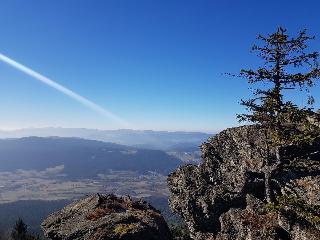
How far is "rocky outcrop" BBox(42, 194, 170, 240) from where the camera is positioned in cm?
3016

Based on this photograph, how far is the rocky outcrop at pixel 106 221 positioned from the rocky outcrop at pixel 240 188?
3685 mm

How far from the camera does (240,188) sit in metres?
33.9

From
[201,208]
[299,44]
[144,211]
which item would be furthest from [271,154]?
[144,211]

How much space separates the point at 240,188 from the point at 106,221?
12037 mm

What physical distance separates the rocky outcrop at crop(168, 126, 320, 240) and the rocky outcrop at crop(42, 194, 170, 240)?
12.1 feet

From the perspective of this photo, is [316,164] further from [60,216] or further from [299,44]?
[60,216]

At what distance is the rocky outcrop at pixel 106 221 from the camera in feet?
98.9

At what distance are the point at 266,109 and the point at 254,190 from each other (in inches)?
318

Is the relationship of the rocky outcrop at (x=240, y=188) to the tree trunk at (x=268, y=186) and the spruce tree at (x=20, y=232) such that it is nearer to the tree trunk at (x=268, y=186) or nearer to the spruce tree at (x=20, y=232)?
the tree trunk at (x=268, y=186)

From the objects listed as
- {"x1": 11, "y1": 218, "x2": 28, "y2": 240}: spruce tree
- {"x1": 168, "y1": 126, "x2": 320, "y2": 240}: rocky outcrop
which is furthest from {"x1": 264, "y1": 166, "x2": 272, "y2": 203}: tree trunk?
{"x1": 11, "y1": 218, "x2": 28, "y2": 240}: spruce tree

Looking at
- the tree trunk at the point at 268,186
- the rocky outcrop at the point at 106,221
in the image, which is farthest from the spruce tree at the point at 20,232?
the tree trunk at the point at 268,186

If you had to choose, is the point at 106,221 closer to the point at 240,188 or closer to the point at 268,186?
the point at 240,188

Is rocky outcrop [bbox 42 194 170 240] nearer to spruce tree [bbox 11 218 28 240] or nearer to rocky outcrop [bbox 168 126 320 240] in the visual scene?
rocky outcrop [bbox 168 126 320 240]

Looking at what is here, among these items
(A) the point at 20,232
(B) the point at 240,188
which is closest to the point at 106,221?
(B) the point at 240,188
